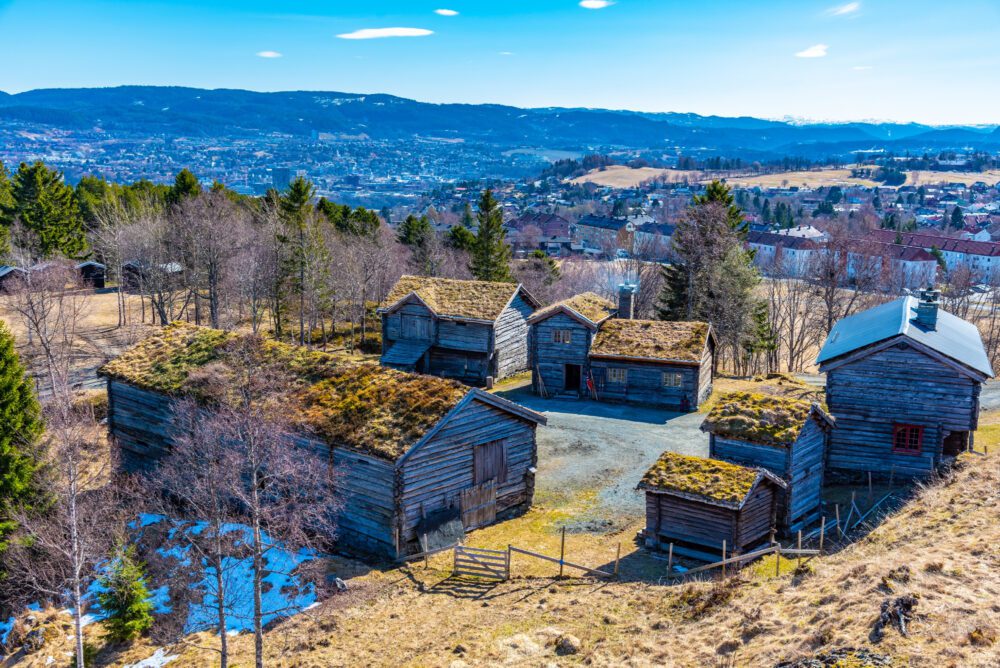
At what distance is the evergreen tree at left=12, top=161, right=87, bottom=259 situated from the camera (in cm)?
7031

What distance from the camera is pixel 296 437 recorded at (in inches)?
971

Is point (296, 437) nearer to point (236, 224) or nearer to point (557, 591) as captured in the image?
point (557, 591)

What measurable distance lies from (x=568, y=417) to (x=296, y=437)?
56.4ft

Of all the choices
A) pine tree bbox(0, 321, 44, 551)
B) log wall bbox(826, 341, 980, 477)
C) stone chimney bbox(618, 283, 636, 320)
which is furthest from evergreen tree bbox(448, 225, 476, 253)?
pine tree bbox(0, 321, 44, 551)

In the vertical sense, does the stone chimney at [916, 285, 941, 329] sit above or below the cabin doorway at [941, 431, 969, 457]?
above

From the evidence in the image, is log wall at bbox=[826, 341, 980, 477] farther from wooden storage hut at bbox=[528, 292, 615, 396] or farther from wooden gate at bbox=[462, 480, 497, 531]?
wooden storage hut at bbox=[528, 292, 615, 396]

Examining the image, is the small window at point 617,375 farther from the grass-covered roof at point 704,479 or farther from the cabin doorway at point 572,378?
the grass-covered roof at point 704,479

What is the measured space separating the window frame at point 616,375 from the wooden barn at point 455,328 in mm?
7121

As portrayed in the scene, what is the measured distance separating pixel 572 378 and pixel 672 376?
5.98m

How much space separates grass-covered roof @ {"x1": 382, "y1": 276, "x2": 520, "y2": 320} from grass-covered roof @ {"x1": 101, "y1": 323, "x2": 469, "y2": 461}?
1646 cm

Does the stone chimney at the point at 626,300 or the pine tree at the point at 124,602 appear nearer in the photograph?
the pine tree at the point at 124,602

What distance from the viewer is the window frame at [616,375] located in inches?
1624

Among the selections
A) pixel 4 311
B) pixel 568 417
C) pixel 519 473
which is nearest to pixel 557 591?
pixel 519 473

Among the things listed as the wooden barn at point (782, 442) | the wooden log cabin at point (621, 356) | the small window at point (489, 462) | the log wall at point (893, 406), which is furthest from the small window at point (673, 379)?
the small window at point (489, 462)
